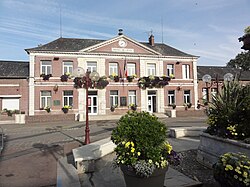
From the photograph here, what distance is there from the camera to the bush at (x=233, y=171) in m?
3.27

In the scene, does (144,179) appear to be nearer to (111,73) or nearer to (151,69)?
(111,73)

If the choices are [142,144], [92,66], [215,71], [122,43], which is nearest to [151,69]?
[122,43]

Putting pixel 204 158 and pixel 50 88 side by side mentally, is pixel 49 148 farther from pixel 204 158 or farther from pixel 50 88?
pixel 50 88

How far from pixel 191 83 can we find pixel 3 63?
23.4m

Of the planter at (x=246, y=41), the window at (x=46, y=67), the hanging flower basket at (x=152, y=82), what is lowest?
the planter at (x=246, y=41)

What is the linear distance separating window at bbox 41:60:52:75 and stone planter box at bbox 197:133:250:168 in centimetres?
2026

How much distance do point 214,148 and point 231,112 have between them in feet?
3.32

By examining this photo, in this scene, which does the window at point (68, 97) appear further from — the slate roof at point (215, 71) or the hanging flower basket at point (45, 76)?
the slate roof at point (215, 71)

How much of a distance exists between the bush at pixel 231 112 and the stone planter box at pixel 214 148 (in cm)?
19

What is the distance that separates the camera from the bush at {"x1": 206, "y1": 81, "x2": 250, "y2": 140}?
16.0 ft

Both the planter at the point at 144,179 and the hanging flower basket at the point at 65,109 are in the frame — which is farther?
the hanging flower basket at the point at 65,109

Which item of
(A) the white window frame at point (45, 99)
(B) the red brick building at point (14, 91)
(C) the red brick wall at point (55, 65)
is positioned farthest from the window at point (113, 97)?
(B) the red brick building at point (14, 91)

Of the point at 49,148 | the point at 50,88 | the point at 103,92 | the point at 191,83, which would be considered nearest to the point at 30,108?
the point at 50,88

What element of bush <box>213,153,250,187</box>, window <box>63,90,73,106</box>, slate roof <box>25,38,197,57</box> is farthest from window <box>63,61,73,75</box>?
bush <box>213,153,250,187</box>
